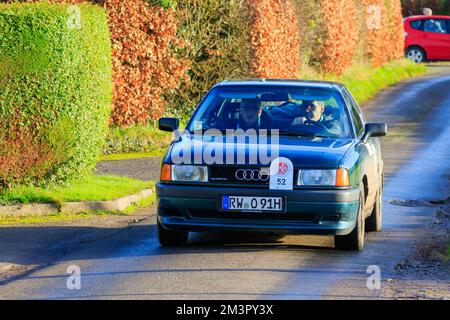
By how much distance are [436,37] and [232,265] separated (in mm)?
37382

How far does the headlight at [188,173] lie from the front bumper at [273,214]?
0.26 ft

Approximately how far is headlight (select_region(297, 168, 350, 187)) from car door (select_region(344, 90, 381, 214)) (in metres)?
0.64

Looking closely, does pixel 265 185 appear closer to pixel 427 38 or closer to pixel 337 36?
pixel 337 36

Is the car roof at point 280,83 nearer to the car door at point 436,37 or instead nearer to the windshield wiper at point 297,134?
the windshield wiper at point 297,134

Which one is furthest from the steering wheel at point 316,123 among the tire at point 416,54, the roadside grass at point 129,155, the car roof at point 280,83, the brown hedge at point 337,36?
the tire at point 416,54

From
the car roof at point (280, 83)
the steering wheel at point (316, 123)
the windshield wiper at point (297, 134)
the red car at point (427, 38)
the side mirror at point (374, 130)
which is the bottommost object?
the red car at point (427, 38)

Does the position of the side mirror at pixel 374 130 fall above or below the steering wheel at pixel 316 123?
below

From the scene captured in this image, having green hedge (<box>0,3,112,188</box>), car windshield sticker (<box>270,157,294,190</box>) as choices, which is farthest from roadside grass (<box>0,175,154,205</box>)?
car windshield sticker (<box>270,157,294,190</box>)

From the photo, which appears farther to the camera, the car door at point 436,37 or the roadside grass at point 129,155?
the car door at point 436,37

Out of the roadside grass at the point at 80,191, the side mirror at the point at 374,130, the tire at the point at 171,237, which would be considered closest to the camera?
the tire at the point at 171,237

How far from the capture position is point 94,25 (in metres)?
16.0

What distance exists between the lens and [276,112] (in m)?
12.7

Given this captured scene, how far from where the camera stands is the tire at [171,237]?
11945 millimetres
